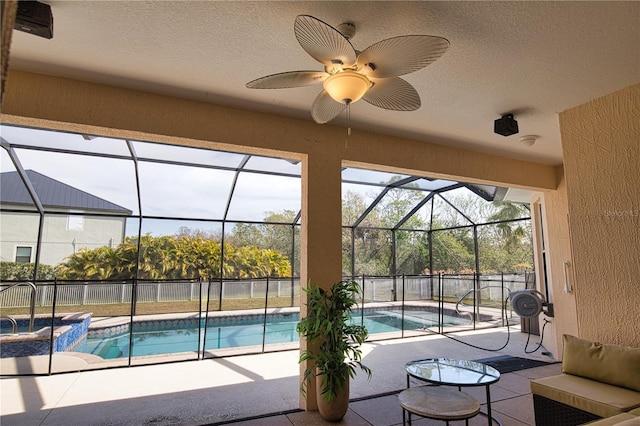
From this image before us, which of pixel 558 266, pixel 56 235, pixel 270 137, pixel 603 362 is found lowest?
pixel 603 362

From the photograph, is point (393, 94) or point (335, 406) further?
point (335, 406)

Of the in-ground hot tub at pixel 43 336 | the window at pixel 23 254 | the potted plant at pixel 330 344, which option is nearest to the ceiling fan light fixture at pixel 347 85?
the potted plant at pixel 330 344

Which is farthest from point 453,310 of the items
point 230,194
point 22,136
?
point 22,136

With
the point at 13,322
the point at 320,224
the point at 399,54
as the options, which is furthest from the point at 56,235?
the point at 399,54

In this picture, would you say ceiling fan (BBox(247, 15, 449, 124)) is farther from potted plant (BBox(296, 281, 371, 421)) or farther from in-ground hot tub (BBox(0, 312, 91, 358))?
in-ground hot tub (BBox(0, 312, 91, 358))

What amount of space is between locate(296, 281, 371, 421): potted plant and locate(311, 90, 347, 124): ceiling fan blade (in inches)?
61.0

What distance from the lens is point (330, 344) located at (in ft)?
10.3

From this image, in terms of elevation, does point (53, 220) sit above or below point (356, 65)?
below

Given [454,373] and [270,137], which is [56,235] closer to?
[270,137]

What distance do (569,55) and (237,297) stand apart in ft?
24.8

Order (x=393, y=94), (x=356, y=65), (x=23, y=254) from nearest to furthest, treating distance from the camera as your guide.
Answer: (x=356, y=65), (x=393, y=94), (x=23, y=254)

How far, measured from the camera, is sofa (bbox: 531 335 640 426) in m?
2.30

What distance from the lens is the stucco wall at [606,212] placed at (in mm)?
2930

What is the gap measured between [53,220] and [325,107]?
23.5 ft
